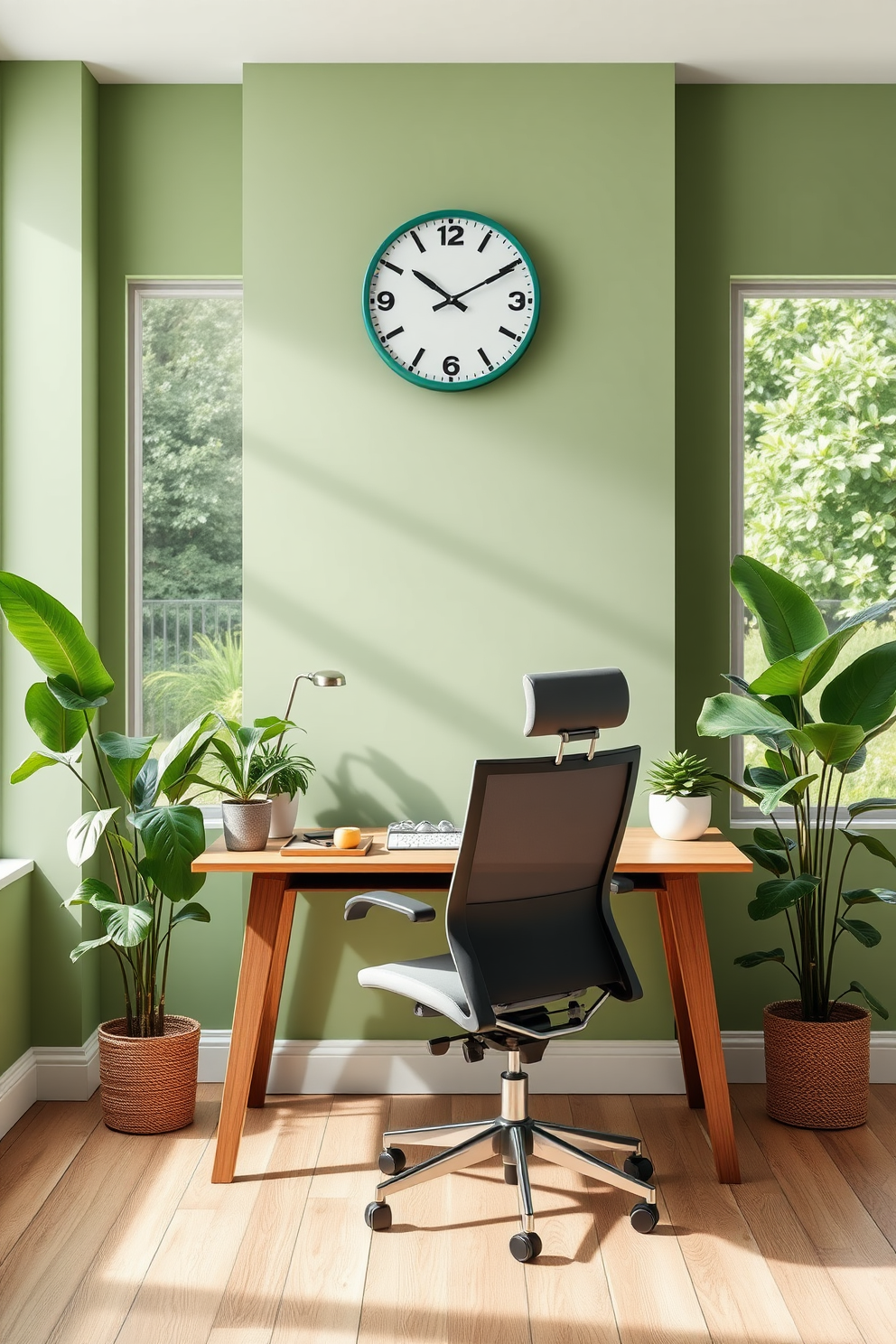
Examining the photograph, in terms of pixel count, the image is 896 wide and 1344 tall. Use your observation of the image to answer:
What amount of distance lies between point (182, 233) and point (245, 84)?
48 cm

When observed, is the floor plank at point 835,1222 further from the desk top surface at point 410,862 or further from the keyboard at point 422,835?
the keyboard at point 422,835

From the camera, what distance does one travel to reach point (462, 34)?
3234mm

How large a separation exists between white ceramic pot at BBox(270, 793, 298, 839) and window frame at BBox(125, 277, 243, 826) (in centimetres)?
49

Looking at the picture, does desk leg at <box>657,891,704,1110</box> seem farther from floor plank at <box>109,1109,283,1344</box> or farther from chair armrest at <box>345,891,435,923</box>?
floor plank at <box>109,1109,283,1344</box>

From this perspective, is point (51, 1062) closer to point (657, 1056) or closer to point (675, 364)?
point (657, 1056)

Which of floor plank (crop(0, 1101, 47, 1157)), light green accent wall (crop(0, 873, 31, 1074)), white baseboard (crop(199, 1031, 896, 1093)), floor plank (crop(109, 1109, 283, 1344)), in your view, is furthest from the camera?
white baseboard (crop(199, 1031, 896, 1093))

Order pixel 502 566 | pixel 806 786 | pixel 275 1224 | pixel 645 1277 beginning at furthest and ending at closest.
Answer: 1. pixel 502 566
2. pixel 806 786
3. pixel 275 1224
4. pixel 645 1277

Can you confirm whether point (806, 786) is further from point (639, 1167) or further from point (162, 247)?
point (162, 247)

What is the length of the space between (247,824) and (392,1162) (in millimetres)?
922

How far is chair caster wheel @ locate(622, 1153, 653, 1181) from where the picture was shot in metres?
2.77

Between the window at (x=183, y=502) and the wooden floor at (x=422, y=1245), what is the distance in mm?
1334

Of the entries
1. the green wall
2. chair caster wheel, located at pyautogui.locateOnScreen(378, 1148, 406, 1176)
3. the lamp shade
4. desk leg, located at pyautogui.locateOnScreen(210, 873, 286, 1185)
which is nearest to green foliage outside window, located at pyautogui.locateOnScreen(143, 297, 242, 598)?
the green wall

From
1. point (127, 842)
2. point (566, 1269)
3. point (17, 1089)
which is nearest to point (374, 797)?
point (127, 842)

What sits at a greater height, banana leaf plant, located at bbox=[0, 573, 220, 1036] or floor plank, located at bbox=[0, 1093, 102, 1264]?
banana leaf plant, located at bbox=[0, 573, 220, 1036]
